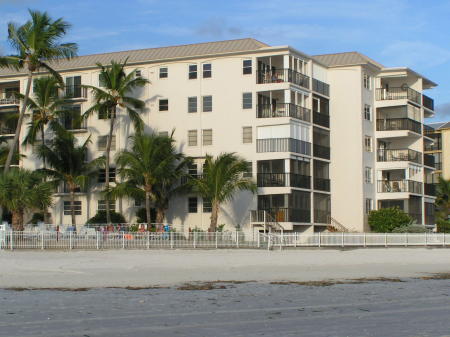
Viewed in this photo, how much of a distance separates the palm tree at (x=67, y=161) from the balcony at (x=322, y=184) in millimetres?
15988

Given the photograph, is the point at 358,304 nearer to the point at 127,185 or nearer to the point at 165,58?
the point at 127,185

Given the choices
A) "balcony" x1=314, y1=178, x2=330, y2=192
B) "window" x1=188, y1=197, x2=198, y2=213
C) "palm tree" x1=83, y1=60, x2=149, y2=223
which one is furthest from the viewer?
"balcony" x1=314, y1=178, x2=330, y2=192

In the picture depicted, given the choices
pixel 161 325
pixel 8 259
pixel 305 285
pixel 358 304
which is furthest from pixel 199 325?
pixel 8 259

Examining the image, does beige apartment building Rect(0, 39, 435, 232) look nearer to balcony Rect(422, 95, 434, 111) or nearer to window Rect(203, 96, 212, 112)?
window Rect(203, 96, 212, 112)

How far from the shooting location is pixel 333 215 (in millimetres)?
63188

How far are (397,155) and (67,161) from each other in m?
27.3

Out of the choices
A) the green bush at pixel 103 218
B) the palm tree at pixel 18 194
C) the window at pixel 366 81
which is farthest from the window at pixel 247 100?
the palm tree at pixel 18 194

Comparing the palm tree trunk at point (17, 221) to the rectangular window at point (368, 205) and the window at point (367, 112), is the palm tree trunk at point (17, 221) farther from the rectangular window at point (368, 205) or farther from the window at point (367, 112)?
the window at point (367, 112)

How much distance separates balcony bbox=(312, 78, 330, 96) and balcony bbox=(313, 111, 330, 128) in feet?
5.78

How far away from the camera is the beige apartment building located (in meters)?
58.2

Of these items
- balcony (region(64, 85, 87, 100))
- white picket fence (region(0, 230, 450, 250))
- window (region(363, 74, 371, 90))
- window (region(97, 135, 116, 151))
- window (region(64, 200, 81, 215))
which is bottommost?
white picket fence (region(0, 230, 450, 250))

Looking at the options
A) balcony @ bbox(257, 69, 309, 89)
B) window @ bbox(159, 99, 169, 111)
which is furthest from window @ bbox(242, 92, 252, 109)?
window @ bbox(159, 99, 169, 111)

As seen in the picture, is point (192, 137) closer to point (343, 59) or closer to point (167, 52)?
point (167, 52)

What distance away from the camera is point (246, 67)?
59.4 metres
